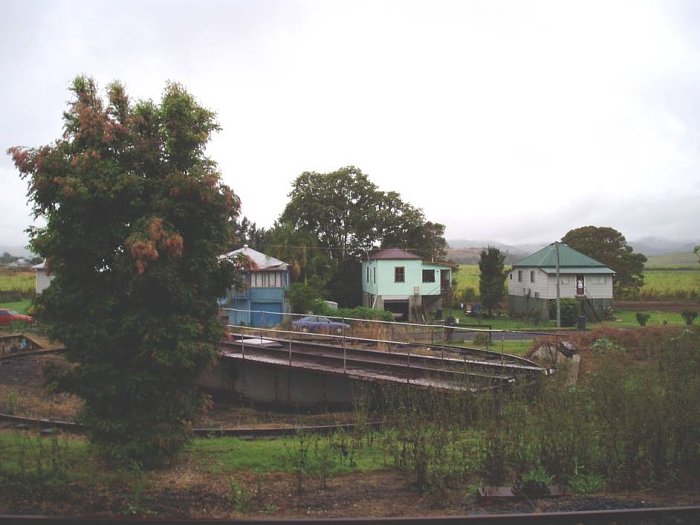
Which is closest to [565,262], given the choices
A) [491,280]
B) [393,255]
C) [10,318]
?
[491,280]

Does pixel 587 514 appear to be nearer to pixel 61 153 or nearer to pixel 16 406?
→ pixel 61 153

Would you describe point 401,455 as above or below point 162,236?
below

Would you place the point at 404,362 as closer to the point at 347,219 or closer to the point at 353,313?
the point at 353,313

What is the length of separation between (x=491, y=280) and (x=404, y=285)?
6.93 m

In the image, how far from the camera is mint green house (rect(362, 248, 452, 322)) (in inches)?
1670

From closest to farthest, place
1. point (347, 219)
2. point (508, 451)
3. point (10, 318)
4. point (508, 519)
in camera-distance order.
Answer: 1. point (508, 519)
2. point (508, 451)
3. point (10, 318)
4. point (347, 219)

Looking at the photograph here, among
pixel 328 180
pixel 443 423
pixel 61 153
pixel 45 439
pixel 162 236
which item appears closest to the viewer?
pixel 162 236

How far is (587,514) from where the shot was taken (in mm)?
6492

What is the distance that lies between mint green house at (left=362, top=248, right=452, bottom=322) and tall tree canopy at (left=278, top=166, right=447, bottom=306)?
21.2 feet

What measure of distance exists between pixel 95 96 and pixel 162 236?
8.69 ft

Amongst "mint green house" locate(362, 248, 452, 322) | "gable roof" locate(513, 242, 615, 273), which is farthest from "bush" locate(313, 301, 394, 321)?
"gable roof" locate(513, 242, 615, 273)

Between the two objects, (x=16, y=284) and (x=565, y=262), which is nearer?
(x=565, y=262)

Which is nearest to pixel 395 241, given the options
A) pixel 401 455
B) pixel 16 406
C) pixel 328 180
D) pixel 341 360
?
pixel 328 180

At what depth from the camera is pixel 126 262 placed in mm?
7832
